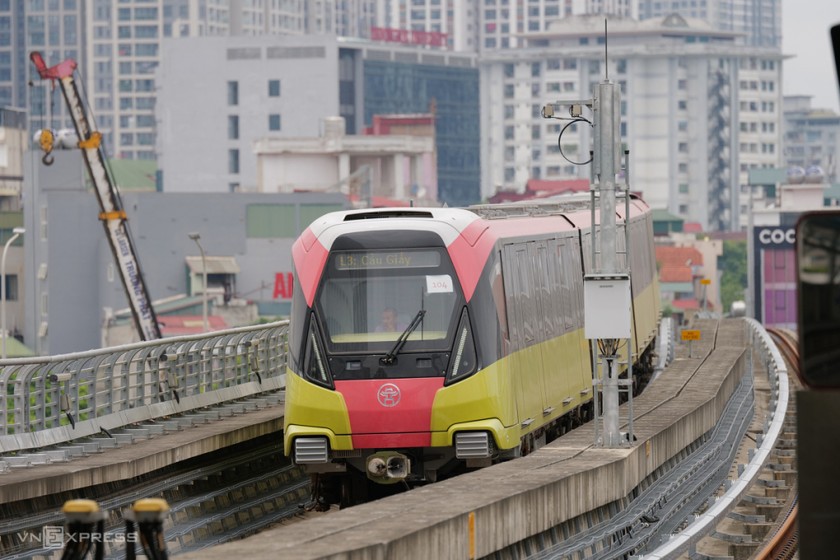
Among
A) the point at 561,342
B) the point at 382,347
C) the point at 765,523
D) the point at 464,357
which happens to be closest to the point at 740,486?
the point at 765,523

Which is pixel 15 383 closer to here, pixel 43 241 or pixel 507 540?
pixel 507 540

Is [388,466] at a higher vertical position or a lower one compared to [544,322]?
lower

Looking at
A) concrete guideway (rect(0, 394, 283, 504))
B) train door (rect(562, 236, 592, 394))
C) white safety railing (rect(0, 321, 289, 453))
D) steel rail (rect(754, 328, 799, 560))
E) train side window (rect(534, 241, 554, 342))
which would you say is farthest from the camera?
train door (rect(562, 236, 592, 394))

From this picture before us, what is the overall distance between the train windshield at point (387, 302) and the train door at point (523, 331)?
45.0 inches

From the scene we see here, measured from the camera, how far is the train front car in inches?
730

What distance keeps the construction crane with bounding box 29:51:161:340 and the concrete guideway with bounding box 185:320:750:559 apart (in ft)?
140

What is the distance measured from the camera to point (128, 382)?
21422mm

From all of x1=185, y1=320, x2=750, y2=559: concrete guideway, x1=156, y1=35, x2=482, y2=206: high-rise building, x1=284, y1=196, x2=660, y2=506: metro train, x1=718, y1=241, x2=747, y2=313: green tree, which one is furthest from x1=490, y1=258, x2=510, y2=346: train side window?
x1=156, y1=35, x2=482, y2=206: high-rise building

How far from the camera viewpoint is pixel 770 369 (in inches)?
1558

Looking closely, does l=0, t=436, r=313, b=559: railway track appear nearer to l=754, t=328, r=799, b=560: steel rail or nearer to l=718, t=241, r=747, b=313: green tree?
l=754, t=328, r=799, b=560: steel rail

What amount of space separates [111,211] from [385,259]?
49302 millimetres

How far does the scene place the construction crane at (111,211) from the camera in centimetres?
6569

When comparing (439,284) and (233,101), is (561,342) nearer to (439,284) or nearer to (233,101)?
(439,284)

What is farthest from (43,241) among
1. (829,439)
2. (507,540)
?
(829,439)
